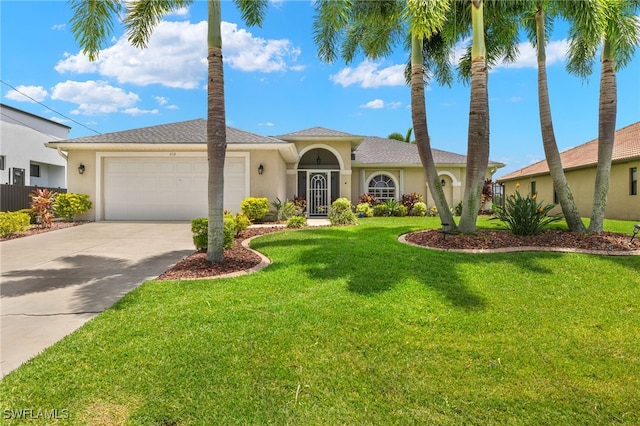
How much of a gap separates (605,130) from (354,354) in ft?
32.3

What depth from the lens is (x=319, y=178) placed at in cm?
1870

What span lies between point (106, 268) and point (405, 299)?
5.96 m

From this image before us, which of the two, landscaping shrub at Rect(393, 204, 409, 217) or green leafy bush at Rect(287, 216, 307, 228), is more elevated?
landscaping shrub at Rect(393, 204, 409, 217)

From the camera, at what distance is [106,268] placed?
6.74 meters

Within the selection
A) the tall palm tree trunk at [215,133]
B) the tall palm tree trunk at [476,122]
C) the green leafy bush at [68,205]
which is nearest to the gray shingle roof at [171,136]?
the green leafy bush at [68,205]

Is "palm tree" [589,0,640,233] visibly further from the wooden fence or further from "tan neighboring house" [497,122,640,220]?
the wooden fence

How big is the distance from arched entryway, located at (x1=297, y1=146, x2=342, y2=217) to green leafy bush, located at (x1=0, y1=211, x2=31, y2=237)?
11.7 metres

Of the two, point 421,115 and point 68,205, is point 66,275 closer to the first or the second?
point 421,115

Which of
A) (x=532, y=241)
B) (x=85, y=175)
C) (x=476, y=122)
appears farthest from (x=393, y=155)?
(x=85, y=175)

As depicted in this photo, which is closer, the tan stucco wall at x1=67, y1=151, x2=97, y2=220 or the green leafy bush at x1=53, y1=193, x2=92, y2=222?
the green leafy bush at x1=53, y1=193, x2=92, y2=222

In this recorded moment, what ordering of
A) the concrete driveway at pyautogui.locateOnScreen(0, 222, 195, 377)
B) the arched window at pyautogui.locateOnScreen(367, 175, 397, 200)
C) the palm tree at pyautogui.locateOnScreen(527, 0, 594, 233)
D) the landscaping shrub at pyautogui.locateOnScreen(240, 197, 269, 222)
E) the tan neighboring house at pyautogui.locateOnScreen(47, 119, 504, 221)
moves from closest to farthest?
the concrete driveway at pyautogui.locateOnScreen(0, 222, 195, 377)
the palm tree at pyautogui.locateOnScreen(527, 0, 594, 233)
the landscaping shrub at pyautogui.locateOnScreen(240, 197, 269, 222)
the tan neighboring house at pyautogui.locateOnScreen(47, 119, 504, 221)
the arched window at pyautogui.locateOnScreen(367, 175, 397, 200)

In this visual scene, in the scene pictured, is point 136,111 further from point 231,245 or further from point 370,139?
point 231,245

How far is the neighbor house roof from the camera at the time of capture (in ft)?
51.4

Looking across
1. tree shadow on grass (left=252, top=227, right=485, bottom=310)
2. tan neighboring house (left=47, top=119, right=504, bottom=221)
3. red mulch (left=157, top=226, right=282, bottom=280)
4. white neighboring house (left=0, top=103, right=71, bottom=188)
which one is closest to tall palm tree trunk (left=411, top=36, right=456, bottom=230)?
tree shadow on grass (left=252, top=227, right=485, bottom=310)
